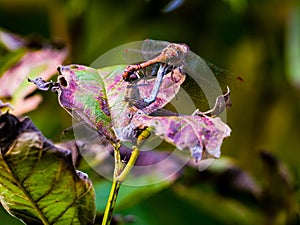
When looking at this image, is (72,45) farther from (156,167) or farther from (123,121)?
(123,121)

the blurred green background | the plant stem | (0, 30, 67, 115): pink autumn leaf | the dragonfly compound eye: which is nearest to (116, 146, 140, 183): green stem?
the plant stem

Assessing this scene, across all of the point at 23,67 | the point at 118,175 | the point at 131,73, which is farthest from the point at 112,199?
the point at 23,67

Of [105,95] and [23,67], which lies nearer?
[105,95]

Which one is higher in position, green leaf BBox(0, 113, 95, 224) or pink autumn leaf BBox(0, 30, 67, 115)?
green leaf BBox(0, 113, 95, 224)

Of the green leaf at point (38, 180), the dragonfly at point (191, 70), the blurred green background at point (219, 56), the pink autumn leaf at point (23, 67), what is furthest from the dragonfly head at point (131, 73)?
the blurred green background at point (219, 56)

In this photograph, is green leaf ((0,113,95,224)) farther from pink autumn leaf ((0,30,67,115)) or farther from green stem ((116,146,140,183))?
pink autumn leaf ((0,30,67,115))

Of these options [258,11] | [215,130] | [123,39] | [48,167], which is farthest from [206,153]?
[258,11]

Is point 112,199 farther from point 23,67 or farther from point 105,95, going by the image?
point 23,67
